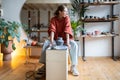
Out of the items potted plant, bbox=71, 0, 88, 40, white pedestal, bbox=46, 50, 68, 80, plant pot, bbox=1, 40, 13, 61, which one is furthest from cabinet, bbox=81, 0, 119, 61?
white pedestal, bbox=46, 50, 68, 80

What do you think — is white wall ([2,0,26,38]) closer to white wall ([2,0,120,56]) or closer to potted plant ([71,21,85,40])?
white wall ([2,0,120,56])

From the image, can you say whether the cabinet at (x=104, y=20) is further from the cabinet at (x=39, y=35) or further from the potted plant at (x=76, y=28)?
the cabinet at (x=39, y=35)

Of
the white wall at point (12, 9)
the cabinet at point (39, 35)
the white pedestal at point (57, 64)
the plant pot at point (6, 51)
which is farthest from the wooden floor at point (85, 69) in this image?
the white wall at point (12, 9)

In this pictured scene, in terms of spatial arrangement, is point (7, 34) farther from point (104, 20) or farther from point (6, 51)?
point (104, 20)

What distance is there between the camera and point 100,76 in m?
3.64

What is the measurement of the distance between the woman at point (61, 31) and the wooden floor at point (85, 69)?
0.96 ft

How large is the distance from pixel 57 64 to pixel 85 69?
1.14m

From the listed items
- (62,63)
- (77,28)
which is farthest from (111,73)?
(77,28)

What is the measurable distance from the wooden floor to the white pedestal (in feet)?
1.37

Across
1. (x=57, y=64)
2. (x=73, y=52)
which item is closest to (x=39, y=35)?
(x=73, y=52)

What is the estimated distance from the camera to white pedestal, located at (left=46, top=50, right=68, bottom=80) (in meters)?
3.15

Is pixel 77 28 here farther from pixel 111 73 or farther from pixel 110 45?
pixel 111 73

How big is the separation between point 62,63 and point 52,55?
192mm

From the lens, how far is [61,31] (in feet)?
12.6
